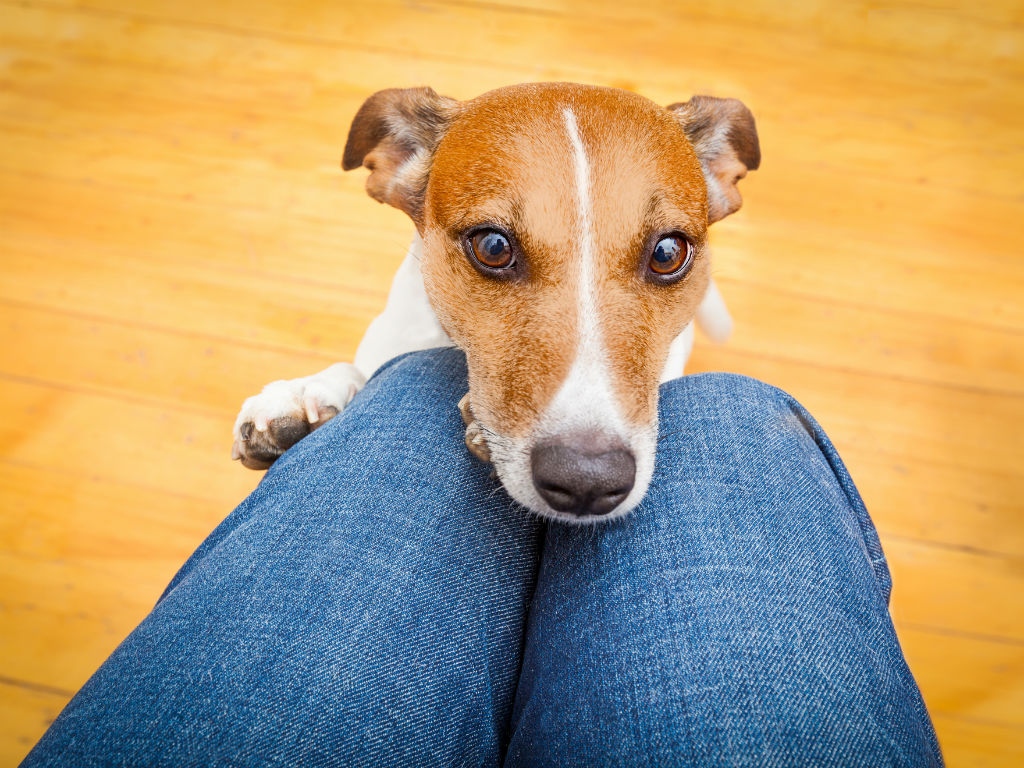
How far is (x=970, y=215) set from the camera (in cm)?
281

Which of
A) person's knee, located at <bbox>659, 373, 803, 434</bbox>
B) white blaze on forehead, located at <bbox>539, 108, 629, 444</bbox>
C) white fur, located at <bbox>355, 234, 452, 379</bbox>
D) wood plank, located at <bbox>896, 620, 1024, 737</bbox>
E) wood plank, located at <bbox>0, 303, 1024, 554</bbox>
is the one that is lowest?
wood plank, located at <bbox>896, 620, 1024, 737</bbox>

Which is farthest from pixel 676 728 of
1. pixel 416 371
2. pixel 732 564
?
pixel 416 371

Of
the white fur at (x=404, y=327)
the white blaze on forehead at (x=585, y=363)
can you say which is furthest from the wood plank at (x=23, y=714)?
the white blaze on forehead at (x=585, y=363)

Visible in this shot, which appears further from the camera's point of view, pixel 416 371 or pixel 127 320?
pixel 127 320

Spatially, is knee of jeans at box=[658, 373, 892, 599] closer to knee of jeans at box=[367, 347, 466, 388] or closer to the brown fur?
the brown fur

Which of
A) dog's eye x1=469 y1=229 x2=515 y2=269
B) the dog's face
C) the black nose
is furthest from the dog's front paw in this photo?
the black nose

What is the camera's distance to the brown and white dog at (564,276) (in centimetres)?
116

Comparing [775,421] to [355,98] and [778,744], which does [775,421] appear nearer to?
[778,744]

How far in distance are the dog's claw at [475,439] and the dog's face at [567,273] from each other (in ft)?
0.11

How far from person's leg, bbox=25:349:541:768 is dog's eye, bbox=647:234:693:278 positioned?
0.55 m

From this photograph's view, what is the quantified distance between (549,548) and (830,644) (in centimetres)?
53

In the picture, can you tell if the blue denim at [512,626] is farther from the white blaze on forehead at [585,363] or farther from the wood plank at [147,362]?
the wood plank at [147,362]

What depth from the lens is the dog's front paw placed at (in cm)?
162

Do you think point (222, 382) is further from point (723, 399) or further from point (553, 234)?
point (723, 399)
